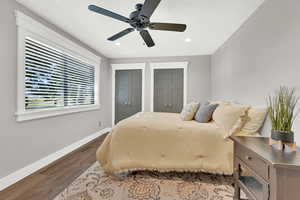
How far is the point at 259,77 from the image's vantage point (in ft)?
6.20

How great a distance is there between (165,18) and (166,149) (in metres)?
2.02

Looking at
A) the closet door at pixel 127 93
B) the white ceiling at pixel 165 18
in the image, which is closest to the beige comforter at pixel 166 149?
the white ceiling at pixel 165 18

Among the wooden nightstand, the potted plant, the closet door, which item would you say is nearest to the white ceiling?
the closet door

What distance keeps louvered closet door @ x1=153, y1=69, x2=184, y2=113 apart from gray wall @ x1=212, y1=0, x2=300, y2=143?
1616mm

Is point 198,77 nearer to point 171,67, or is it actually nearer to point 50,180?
point 171,67

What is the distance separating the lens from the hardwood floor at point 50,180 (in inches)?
64.0

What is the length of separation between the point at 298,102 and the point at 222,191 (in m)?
1.24

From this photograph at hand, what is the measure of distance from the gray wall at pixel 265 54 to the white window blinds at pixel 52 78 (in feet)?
10.6

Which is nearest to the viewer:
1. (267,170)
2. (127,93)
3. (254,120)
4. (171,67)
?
(267,170)

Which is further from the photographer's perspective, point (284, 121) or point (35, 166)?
point (35, 166)

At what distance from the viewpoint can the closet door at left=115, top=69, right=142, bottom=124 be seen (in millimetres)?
4605

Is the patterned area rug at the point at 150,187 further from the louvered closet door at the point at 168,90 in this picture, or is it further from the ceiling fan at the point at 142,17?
the louvered closet door at the point at 168,90

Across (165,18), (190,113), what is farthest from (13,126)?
(165,18)

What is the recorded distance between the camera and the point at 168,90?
14.6 feet
